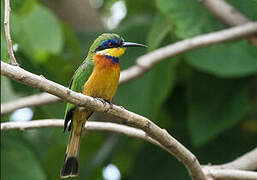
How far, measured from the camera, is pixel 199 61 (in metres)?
3.26

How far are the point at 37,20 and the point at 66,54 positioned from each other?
1.85 feet

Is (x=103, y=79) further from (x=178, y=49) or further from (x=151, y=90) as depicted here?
(x=151, y=90)

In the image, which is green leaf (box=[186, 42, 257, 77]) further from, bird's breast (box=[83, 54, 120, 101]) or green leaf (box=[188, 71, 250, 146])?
bird's breast (box=[83, 54, 120, 101])

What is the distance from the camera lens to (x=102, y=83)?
2494mm

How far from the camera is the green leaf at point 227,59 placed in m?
3.23

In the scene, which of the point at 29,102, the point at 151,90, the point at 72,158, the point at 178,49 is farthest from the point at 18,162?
the point at 178,49

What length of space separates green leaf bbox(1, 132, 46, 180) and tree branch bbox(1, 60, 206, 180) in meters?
1.04

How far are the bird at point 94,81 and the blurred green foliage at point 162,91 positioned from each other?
0.42 meters

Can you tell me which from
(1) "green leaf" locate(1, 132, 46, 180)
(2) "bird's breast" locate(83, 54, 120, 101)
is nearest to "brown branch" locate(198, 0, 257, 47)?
(2) "bird's breast" locate(83, 54, 120, 101)

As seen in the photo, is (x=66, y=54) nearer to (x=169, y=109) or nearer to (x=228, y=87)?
(x=169, y=109)

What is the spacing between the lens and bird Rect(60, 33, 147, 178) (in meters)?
2.49

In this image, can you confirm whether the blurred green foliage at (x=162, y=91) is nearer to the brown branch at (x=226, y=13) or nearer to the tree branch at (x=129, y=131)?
the brown branch at (x=226, y=13)

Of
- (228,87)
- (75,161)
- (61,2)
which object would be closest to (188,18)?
(228,87)

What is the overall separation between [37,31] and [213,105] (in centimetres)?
124
